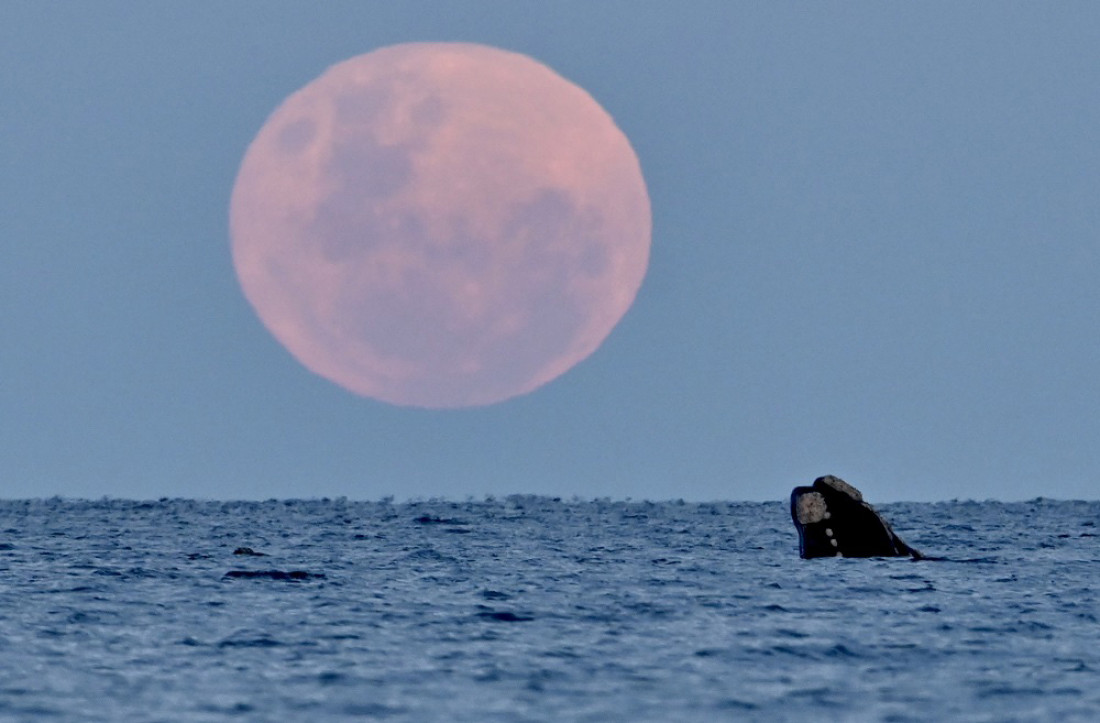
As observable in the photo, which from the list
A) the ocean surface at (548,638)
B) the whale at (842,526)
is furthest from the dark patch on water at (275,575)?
the whale at (842,526)

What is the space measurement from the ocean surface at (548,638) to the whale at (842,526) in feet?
3.84

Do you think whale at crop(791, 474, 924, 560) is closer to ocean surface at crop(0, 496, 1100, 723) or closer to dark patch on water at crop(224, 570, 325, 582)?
ocean surface at crop(0, 496, 1100, 723)

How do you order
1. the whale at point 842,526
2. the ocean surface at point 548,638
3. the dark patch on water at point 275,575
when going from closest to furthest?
1. the ocean surface at point 548,638
2. the dark patch on water at point 275,575
3. the whale at point 842,526

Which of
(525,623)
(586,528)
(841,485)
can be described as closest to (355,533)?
(586,528)

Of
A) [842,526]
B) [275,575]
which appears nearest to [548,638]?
[275,575]

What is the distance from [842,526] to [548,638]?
818 inches

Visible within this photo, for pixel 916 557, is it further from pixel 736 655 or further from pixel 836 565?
pixel 736 655

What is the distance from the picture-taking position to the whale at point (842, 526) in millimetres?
47062

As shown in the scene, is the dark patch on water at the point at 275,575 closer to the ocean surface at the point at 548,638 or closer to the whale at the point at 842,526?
the ocean surface at the point at 548,638

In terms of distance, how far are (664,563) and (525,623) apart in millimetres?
18651

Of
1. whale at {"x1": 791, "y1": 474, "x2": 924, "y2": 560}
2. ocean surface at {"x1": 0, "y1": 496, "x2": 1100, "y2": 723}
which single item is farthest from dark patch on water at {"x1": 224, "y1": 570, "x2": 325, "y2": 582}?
whale at {"x1": 791, "y1": 474, "x2": 924, "y2": 560}

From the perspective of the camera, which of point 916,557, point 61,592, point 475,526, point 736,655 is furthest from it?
point 475,526

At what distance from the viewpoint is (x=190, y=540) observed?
66.2 meters

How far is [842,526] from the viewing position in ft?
156
